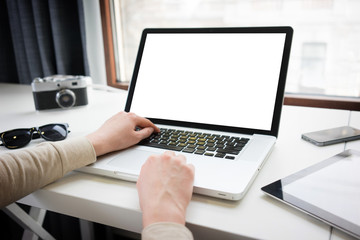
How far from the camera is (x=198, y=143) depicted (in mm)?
620

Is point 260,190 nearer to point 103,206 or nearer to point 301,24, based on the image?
point 103,206

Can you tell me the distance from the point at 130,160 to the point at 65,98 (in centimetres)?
51

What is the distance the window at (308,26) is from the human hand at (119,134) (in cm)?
71

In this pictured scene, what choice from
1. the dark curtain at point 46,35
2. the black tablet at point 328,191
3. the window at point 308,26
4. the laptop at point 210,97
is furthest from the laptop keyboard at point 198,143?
the dark curtain at point 46,35

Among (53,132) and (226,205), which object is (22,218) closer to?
(53,132)

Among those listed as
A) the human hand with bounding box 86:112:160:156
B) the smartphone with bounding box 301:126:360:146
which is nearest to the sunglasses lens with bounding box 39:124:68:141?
the human hand with bounding box 86:112:160:156

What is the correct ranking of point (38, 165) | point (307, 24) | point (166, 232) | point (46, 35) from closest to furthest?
point (166, 232)
point (38, 165)
point (307, 24)
point (46, 35)

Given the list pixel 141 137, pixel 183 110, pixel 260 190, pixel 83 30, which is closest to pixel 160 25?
pixel 83 30

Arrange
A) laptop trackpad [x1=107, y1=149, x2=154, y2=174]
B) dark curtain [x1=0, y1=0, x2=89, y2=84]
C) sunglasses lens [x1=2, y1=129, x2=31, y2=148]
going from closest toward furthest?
laptop trackpad [x1=107, y1=149, x2=154, y2=174]
sunglasses lens [x1=2, y1=129, x2=31, y2=148]
dark curtain [x1=0, y1=0, x2=89, y2=84]

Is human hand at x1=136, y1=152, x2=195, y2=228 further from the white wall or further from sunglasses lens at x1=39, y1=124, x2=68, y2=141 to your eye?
the white wall

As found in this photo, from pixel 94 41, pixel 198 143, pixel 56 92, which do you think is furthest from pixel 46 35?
pixel 198 143

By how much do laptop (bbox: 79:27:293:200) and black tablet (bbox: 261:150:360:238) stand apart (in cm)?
6

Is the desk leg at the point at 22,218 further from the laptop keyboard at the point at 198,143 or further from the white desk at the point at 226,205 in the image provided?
the laptop keyboard at the point at 198,143

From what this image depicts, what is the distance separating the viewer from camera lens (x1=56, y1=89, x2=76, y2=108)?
3.13 ft
